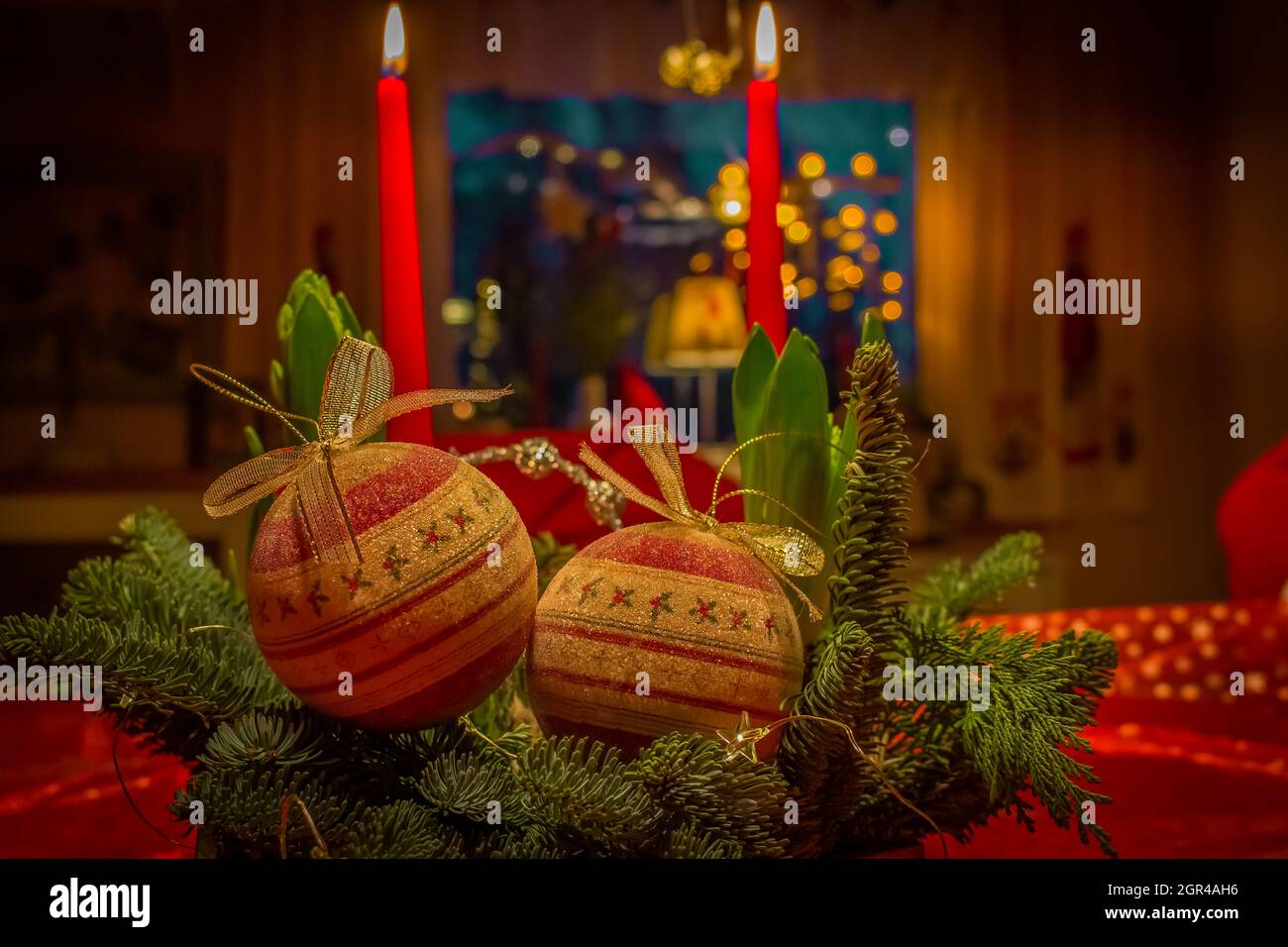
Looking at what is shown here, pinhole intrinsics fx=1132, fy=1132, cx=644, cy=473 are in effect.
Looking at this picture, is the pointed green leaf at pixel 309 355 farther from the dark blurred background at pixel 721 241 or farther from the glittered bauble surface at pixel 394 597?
the dark blurred background at pixel 721 241

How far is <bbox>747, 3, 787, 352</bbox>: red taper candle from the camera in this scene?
54 centimetres

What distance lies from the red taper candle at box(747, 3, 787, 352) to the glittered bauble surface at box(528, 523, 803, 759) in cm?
14

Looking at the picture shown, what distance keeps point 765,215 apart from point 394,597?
0.83 ft

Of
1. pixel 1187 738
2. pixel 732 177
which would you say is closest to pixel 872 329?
pixel 1187 738

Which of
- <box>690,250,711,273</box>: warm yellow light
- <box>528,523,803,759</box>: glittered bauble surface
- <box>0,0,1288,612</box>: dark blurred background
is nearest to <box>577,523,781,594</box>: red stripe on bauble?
<box>528,523,803,759</box>: glittered bauble surface

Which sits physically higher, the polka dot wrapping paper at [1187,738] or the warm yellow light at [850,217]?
the warm yellow light at [850,217]

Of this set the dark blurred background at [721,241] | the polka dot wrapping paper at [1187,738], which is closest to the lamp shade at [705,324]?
the dark blurred background at [721,241]

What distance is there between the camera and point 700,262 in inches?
145

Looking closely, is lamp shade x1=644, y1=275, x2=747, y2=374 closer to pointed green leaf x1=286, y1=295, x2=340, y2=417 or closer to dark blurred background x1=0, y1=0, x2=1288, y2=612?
dark blurred background x1=0, y1=0, x2=1288, y2=612

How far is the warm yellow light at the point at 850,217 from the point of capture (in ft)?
11.9

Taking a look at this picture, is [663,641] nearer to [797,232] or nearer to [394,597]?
[394,597]

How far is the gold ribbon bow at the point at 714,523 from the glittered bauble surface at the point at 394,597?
7 cm

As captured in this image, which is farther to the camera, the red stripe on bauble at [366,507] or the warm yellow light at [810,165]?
the warm yellow light at [810,165]

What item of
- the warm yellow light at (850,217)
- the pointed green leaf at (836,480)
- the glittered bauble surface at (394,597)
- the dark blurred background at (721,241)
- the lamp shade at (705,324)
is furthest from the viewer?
the warm yellow light at (850,217)
